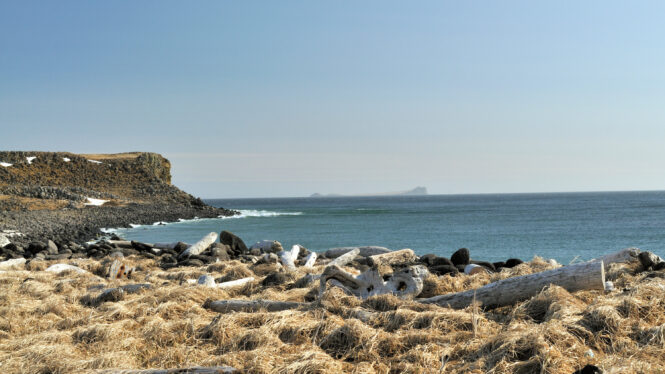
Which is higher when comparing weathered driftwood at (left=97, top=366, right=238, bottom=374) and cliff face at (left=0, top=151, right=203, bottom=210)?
cliff face at (left=0, top=151, right=203, bottom=210)

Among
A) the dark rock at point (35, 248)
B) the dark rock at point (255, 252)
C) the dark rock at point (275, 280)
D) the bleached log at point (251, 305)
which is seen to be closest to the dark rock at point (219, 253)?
the dark rock at point (255, 252)

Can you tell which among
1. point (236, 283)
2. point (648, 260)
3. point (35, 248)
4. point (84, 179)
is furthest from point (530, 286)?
point (84, 179)

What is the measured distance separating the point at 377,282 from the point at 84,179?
276 feet

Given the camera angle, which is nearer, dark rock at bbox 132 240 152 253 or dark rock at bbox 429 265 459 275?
dark rock at bbox 429 265 459 275

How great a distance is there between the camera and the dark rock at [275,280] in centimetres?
1020

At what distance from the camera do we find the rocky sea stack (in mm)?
37719

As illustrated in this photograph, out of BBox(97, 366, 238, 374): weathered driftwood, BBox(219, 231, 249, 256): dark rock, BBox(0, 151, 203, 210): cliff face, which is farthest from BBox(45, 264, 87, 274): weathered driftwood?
BBox(0, 151, 203, 210): cliff face

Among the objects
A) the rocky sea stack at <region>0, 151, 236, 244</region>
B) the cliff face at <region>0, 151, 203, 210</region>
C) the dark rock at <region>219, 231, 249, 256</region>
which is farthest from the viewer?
the cliff face at <region>0, 151, 203, 210</region>

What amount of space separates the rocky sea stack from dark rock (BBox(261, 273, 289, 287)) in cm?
2365

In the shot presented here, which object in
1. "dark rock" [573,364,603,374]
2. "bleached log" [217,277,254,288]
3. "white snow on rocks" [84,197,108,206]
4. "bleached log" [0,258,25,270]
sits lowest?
"bleached log" [0,258,25,270]

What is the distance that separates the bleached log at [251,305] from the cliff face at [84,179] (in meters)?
57.5

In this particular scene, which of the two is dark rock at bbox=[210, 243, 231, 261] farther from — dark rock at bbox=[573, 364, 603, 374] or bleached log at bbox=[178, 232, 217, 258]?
dark rock at bbox=[573, 364, 603, 374]

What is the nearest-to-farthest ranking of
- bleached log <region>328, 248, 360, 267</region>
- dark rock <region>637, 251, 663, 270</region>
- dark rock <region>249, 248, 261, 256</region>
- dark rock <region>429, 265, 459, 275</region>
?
dark rock <region>637, 251, 663, 270</region>, dark rock <region>429, 265, 459, 275</region>, bleached log <region>328, 248, 360, 267</region>, dark rock <region>249, 248, 261, 256</region>

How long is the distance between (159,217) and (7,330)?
51800mm
